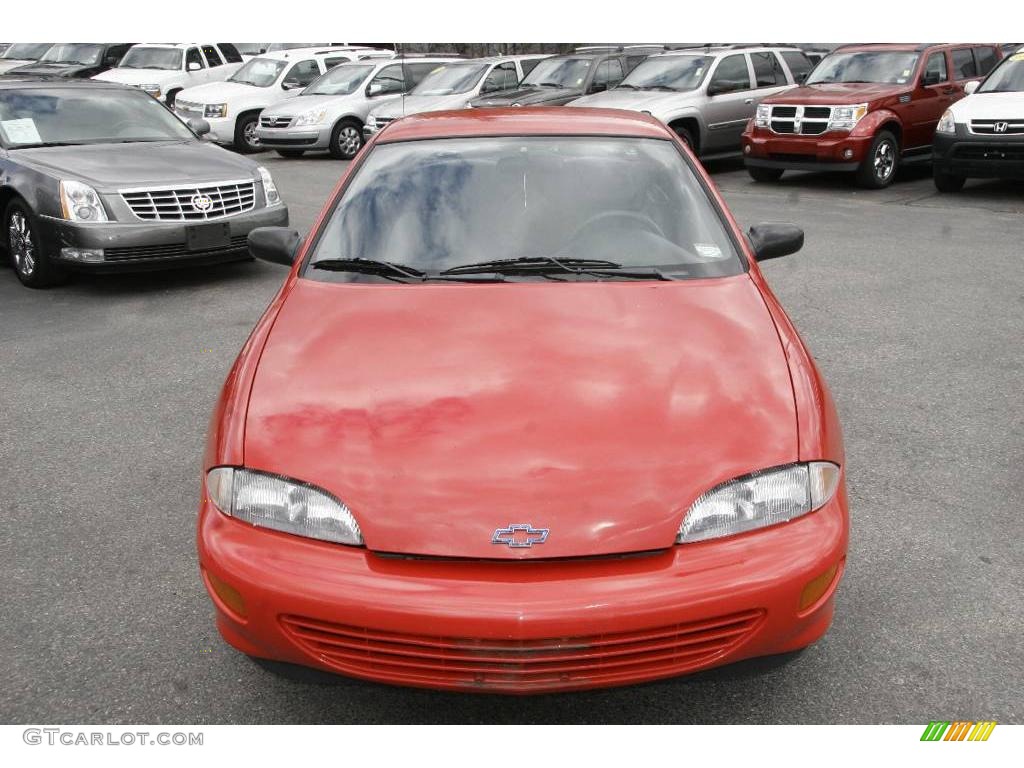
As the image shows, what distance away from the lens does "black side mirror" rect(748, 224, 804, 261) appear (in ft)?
13.6

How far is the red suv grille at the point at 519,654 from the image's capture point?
239 centimetres

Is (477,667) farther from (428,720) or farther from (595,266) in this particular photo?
(595,266)

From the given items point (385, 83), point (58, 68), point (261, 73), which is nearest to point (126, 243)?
point (385, 83)

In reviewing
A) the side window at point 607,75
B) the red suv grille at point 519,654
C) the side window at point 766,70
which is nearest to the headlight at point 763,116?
the side window at point 766,70

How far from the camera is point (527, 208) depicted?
3.79 m

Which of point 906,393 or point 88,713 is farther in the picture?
point 906,393

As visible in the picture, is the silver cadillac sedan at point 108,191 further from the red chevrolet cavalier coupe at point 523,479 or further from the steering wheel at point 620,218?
the steering wheel at point 620,218

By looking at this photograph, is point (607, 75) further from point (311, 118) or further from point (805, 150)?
point (311, 118)

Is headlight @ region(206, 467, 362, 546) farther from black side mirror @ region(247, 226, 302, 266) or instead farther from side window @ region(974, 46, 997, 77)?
side window @ region(974, 46, 997, 77)

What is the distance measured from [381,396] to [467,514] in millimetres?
546

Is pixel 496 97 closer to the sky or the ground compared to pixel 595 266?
closer to the ground

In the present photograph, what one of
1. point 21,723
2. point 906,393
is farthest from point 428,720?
point 906,393

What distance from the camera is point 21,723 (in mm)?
2805

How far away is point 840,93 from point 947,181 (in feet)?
5.70
